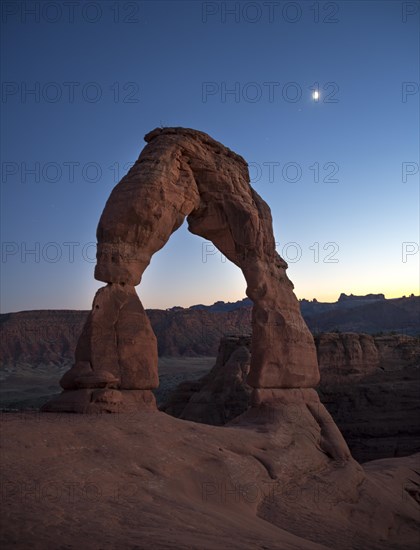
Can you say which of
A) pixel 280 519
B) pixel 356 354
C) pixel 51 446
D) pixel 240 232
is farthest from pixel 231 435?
pixel 356 354

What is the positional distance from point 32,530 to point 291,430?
7.52 metres

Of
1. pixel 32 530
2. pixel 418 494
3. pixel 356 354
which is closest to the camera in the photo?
pixel 32 530

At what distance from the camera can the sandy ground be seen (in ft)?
123

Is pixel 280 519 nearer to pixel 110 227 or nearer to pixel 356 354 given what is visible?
pixel 110 227

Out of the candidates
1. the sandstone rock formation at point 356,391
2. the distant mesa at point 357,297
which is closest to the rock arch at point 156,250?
the sandstone rock formation at point 356,391

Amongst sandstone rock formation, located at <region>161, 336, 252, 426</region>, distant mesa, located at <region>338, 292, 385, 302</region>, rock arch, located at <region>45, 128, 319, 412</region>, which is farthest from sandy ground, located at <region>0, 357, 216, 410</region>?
distant mesa, located at <region>338, 292, 385, 302</region>

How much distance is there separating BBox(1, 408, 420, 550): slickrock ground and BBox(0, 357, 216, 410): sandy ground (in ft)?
77.2

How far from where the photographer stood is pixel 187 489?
6.45m

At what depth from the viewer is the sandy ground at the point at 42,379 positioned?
37.5 metres

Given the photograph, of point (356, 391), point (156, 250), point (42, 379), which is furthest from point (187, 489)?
point (42, 379)

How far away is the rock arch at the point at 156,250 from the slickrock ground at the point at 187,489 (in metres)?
1.04

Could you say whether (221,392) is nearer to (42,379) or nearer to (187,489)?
(187,489)

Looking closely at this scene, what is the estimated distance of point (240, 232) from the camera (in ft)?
41.5

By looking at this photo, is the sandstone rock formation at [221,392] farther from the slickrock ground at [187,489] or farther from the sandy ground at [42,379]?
the sandy ground at [42,379]
